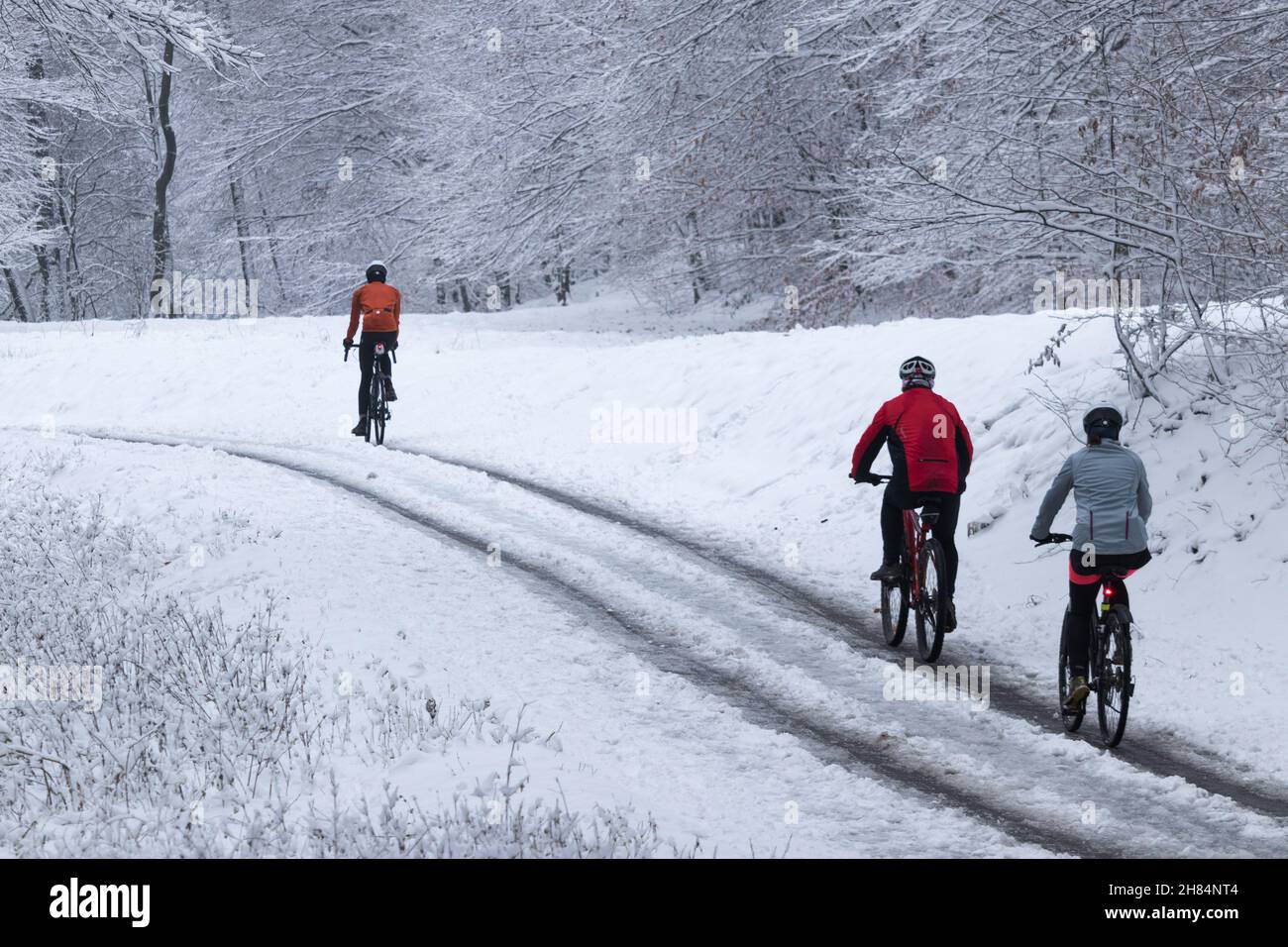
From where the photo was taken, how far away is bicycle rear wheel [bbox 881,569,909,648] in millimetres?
8867

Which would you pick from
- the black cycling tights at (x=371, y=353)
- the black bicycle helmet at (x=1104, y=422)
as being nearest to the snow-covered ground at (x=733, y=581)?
the black cycling tights at (x=371, y=353)

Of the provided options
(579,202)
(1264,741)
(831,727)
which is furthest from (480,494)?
(579,202)

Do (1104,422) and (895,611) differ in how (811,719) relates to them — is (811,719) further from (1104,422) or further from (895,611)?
(1104,422)

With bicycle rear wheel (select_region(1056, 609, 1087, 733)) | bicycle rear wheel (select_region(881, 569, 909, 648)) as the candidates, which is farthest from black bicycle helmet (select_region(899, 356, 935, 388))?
bicycle rear wheel (select_region(1056, 609, 1087, 733))

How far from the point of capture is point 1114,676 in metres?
7.11

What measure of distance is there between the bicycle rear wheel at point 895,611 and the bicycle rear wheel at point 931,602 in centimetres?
15

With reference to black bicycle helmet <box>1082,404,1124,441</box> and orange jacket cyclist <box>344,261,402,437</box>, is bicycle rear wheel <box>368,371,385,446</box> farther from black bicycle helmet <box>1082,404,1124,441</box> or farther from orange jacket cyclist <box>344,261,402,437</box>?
black bicycle helmet <box>1082,404,1124,441</box>

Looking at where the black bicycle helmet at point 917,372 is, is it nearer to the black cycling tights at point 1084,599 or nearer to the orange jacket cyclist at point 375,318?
the black cycling tights at point 1084,599

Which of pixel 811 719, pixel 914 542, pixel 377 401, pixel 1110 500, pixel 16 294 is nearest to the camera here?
pixel 1110 500

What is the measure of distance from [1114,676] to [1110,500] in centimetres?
→ 103

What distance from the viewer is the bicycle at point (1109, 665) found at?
23.2ft

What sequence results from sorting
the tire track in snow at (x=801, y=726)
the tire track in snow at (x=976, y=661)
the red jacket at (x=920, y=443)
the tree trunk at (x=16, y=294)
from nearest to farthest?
the tire track in snow at (x=801, y=726), the tire track in snow at (x=976, y=661), the red jacket at (x=920, y=443), the tree trunk at (x=16, y=294)

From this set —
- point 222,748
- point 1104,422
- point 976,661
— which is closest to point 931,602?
point 976,661
